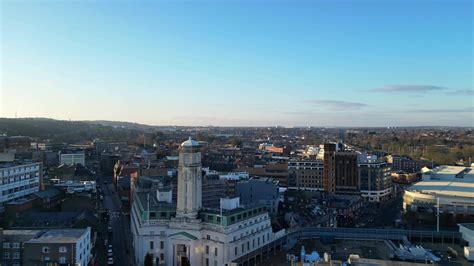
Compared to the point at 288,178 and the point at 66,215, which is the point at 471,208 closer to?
the point at 288,178

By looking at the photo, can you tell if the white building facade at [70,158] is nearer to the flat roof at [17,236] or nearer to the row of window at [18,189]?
the row of window at [18,189]

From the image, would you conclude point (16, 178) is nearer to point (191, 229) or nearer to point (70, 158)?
point (191, 229)

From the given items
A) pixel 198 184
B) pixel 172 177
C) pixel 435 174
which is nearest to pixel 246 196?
pixel 172 177

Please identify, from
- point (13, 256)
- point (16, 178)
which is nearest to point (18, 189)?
point (16, 178)

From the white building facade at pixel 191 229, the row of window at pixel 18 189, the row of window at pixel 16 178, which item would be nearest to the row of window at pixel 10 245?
the white building facade at pixel 191 229

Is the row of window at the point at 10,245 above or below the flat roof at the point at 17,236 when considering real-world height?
below

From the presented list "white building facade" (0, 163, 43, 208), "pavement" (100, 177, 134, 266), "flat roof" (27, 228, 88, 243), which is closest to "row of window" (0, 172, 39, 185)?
"white building facade" (0, 163, 43, 208)

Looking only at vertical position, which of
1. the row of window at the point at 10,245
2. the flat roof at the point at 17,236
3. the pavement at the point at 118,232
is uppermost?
the flat roof at the point at 17,236
